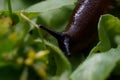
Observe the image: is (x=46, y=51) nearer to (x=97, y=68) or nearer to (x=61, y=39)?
(x=97, y=68)

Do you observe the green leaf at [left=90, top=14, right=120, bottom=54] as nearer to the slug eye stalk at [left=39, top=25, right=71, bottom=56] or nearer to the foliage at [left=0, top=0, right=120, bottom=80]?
the foliage at [left=0, top=0, right=120, bottom=80]

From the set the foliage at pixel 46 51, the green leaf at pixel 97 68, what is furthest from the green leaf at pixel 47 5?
the green leaf at pixel 97 68

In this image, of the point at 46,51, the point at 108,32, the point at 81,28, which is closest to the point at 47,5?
the point at 81,28

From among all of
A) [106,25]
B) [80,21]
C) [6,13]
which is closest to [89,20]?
[80,21]

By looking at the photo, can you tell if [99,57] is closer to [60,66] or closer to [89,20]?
[60,66]

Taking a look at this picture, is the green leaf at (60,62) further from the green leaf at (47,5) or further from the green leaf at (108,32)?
the green leaf at (47,5)

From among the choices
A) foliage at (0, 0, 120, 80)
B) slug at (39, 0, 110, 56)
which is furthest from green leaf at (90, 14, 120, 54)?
slug at (39, 0, 110, 56)
